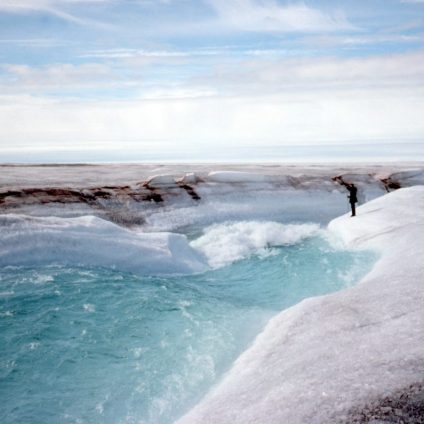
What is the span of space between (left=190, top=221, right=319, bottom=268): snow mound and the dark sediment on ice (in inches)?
375

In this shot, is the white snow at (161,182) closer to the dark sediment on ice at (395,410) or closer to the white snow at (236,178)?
the white snow at (236,178)

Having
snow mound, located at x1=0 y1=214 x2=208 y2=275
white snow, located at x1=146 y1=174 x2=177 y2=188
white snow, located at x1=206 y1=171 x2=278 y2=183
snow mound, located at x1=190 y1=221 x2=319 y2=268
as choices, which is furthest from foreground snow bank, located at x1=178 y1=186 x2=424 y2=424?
white snow, located at x1=206 y1=171 x2=278 y2=183

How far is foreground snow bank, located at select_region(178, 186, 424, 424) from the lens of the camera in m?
4.57

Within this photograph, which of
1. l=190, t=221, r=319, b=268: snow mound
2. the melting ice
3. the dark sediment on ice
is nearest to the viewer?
the dark sediment on ice

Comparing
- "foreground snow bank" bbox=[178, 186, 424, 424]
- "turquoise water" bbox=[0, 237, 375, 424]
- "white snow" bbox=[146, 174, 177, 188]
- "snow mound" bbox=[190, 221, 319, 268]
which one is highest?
"white snow" bbox=[146, 174, 177, 188]

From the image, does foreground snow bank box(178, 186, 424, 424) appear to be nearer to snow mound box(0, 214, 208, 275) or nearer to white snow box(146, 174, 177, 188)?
snow mound box(0, 214, 208, 275)

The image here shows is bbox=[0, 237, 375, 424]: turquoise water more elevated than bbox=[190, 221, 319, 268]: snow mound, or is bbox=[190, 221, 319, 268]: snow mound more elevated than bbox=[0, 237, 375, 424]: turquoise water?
bbox=[190, 221, 319, 268]: snow mound

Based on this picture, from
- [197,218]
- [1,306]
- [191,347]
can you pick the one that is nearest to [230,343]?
[191,347]

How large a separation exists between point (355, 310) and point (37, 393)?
16.3 ft

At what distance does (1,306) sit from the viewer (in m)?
9.30

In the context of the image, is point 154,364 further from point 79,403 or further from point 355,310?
point 355,310

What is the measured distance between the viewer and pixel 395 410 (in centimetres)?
420

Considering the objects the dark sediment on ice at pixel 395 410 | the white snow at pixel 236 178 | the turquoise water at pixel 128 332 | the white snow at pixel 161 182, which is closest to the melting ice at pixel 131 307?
the turquoise water at pixel 128 332

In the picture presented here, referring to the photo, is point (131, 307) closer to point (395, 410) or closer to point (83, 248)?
point (83, 248)
